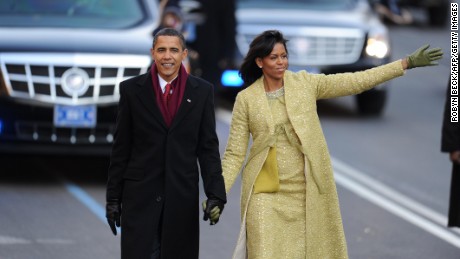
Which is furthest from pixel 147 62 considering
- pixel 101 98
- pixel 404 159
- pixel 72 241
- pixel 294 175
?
pixel 294 175

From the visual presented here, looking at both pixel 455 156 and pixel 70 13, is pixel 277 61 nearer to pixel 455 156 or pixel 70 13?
pixel 455 156

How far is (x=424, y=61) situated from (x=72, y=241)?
358 centimetres

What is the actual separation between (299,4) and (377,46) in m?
1.16

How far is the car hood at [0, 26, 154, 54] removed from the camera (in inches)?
477

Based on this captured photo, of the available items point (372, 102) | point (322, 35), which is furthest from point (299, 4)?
point (372, 102)

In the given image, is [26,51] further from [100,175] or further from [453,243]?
[453,243]

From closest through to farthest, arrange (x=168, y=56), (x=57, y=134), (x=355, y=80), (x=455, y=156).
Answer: (x=168, y=56) < (x=355, y=80) < (x=455, y=156) < (x=57, y=134)

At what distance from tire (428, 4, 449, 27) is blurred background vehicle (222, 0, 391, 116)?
13706mm

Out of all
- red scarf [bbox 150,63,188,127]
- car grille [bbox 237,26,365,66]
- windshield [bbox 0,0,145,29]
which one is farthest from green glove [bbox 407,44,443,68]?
car grille [bbox 237,26,365,66]

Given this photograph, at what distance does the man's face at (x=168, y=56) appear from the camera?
7168mm

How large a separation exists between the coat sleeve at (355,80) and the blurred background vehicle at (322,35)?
31.0 ft

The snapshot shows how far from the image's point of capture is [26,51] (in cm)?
1210

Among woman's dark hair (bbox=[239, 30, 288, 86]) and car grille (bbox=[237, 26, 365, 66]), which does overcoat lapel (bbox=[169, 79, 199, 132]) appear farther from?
car grille (bbox=[237, 26, 365, 66])

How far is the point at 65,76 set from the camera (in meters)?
12.0
